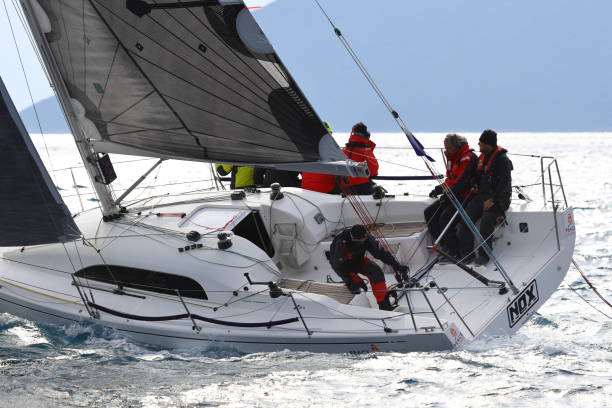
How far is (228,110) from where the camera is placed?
6965 mm

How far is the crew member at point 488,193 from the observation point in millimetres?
7422

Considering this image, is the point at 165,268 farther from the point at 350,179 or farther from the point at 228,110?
the point at 350,179

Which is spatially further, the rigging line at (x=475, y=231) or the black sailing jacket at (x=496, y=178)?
the black sailing jacket at (x=496, y=178)

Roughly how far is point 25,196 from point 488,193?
165 inches

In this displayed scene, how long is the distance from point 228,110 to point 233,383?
7.62 ft

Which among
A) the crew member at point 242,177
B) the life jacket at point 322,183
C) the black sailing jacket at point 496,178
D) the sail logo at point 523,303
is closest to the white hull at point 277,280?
the sail logo at point 523,303

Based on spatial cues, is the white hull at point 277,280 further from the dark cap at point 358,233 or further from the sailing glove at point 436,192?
the dark cap at point 358,233

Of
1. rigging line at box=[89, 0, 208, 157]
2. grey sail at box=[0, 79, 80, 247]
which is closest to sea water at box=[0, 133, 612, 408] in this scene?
grey sail at box=[0, 79, 80, 247]

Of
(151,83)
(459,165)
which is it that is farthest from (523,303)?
(151,83)

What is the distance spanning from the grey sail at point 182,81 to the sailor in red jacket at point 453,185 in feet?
4.43

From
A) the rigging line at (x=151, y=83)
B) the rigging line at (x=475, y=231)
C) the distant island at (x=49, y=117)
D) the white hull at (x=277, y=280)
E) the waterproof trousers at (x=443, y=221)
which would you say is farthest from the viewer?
the distant island at (x=49, y=117)

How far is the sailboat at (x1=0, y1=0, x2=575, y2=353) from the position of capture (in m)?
6.61

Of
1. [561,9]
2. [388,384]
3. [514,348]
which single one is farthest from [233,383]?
[561,9]

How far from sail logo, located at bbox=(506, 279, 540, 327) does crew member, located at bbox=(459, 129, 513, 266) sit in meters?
0.68
